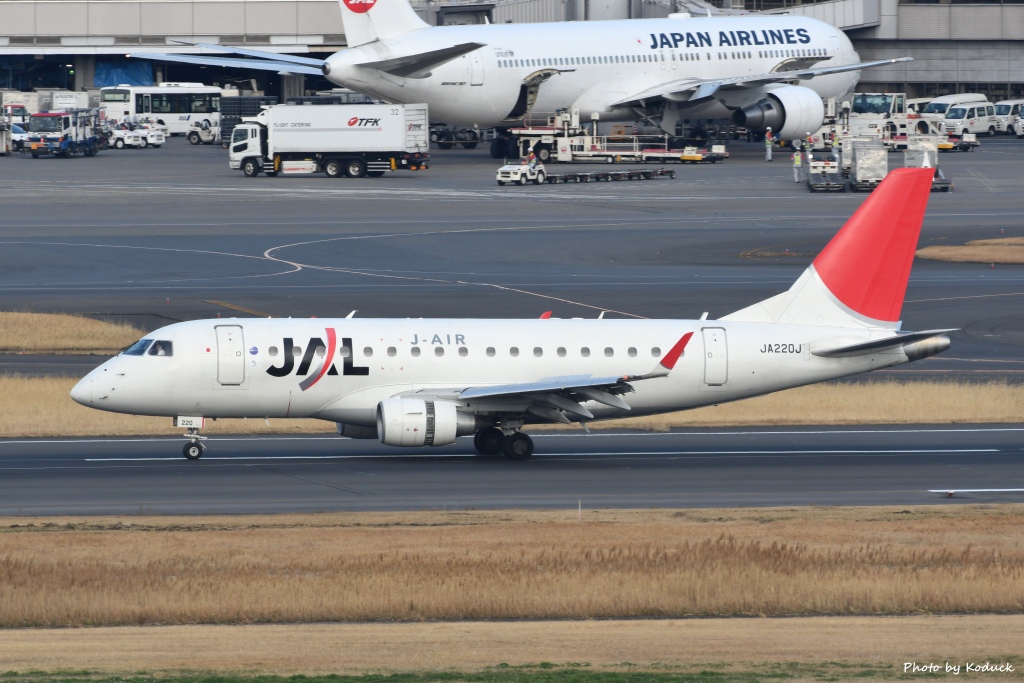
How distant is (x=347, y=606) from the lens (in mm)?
22344

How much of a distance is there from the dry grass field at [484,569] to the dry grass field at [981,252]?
44809 millimetres

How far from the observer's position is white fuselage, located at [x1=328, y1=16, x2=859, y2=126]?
10656 centimetres

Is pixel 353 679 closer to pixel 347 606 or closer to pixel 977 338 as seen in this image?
pixel 347 606

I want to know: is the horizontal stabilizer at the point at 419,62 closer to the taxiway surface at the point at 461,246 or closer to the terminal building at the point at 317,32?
the taxiway surface at the point at 461,246

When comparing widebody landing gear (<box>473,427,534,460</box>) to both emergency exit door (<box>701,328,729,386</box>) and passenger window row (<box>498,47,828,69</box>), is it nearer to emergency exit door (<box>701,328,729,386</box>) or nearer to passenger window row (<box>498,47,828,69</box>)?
emergency exit door (<box>701,328,729,386</box>)

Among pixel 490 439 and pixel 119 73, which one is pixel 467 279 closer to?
pixel 490 439

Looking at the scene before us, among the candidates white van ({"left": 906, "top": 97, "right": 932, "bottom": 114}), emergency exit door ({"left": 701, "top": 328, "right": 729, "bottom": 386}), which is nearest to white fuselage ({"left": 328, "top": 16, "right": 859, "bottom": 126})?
white van ({"left": 906, "top": 97, "right": 932, "bottom": 114})

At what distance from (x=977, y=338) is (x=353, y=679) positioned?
137 feet

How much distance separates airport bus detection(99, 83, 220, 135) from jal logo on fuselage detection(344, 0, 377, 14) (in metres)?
56.7

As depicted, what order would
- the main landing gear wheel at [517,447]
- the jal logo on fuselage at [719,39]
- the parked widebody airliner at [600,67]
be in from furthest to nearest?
the jal logo on fuselage at [719,39]
the parked widebody airliner at [600,67]
the main landing gear wheel at [517,447]

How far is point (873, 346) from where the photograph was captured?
37094 millimetres

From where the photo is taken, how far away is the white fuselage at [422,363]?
115ft

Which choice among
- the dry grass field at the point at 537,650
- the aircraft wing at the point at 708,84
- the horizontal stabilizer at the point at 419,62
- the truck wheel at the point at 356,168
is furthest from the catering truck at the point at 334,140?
the dry grass field at the point at 537,650

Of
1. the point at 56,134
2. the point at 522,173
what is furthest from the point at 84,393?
the point at 56,134
